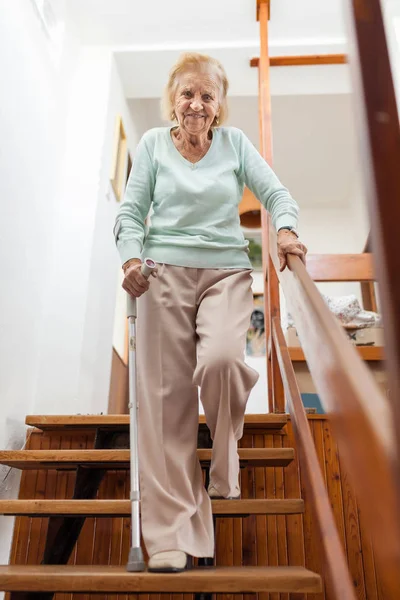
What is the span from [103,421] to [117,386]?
216 cm

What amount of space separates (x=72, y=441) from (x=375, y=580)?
1.26 m

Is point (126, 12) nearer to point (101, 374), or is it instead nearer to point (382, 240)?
point (101, 374)

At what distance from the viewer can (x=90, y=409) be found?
3096 millimetres

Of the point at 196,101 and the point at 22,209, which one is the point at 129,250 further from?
the point at 22,209

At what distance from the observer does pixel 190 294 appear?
1601 mm

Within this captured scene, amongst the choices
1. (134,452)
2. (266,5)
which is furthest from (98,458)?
(266,5)

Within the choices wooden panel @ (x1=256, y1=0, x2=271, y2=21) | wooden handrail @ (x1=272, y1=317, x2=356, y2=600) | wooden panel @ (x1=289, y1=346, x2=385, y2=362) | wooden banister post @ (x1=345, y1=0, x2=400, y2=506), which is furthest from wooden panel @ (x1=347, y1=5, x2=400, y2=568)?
wooden panel @ (x1=256, y1=0, x2=271, y2=21)

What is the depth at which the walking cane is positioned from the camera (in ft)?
4.33

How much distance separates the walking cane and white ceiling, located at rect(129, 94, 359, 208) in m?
3.39

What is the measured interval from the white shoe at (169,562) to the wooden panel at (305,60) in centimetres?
337

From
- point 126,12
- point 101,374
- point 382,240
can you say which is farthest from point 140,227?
point 126,12

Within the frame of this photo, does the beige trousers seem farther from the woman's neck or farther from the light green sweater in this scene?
the woman's neck

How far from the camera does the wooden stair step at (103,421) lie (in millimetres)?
2117

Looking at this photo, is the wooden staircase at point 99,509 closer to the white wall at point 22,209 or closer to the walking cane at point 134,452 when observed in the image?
the walking cane at point 134,452
